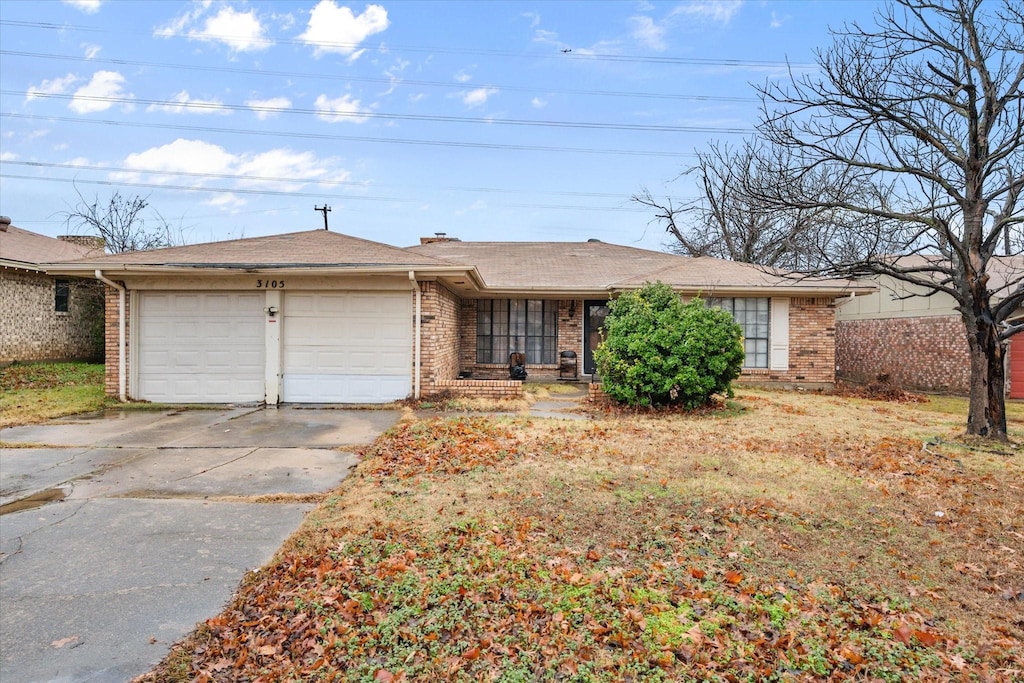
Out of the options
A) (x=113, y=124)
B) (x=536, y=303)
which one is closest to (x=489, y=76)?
(x=536, y=303)

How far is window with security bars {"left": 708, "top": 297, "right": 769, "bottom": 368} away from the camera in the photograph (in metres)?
14.1

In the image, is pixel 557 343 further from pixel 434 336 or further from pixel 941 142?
pixel 941 142

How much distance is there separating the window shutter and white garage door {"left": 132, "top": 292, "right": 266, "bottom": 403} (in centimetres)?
1150

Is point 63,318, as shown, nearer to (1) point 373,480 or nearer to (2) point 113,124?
(2) point 113,124

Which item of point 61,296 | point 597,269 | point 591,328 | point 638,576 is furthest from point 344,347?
point 61,296

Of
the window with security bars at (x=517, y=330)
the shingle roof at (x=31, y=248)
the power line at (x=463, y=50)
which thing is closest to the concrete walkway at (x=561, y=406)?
the window with security bars at (x=517, y=330)

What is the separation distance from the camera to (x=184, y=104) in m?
20.3

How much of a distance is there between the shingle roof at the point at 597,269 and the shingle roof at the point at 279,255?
10.7 feet

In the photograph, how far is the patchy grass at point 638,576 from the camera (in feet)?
9.48

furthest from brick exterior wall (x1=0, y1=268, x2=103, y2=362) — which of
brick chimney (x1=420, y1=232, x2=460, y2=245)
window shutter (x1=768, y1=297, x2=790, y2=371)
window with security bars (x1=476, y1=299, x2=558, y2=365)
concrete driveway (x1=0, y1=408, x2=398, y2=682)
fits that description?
window shutter (x1=768, y1=297, x2=790, y2=371)

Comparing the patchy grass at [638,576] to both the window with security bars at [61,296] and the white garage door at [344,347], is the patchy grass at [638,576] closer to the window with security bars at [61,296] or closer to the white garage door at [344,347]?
the white garage door at [344,347]

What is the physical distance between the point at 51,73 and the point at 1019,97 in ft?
83.6

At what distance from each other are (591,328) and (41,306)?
49.1 feet

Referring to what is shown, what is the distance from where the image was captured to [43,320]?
52.4 ft
